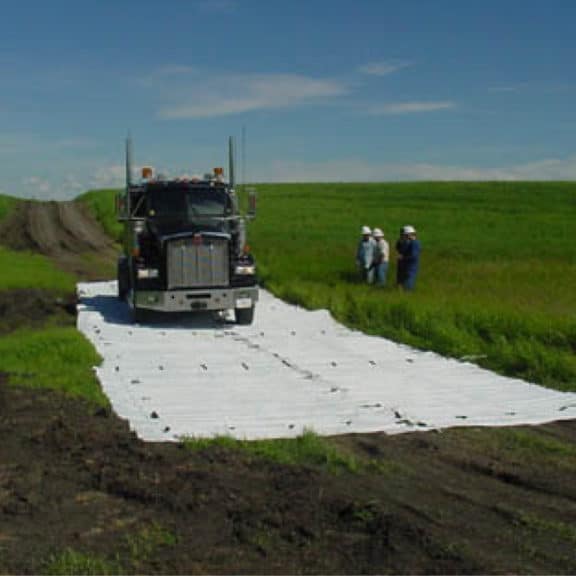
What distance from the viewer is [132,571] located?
540 centimetres

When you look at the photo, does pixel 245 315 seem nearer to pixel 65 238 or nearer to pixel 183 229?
pixel 183 229

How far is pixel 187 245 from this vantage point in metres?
16.1

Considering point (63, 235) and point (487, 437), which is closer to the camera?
point (487, 437)

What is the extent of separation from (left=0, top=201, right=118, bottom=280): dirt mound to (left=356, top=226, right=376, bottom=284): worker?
7797 millimetres

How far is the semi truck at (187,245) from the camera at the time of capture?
16.1m

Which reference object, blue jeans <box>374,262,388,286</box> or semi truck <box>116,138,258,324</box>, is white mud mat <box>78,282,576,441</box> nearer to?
semi truck <box>116,138,258,324</box>

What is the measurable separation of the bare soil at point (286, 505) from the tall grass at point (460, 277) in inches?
158

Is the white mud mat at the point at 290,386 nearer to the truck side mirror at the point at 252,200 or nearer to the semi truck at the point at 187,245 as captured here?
the semi truck at the point at 187,245

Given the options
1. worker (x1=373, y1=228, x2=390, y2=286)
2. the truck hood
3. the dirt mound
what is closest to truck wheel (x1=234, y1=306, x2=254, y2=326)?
the truck hood

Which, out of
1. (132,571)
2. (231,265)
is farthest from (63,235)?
(132,571)

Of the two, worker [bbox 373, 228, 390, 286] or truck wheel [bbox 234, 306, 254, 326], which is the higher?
worker [bbox 373, 228, 390, 286]

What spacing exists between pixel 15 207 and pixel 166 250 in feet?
147

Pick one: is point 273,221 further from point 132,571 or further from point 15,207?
point 132,571

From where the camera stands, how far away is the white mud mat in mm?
9328
